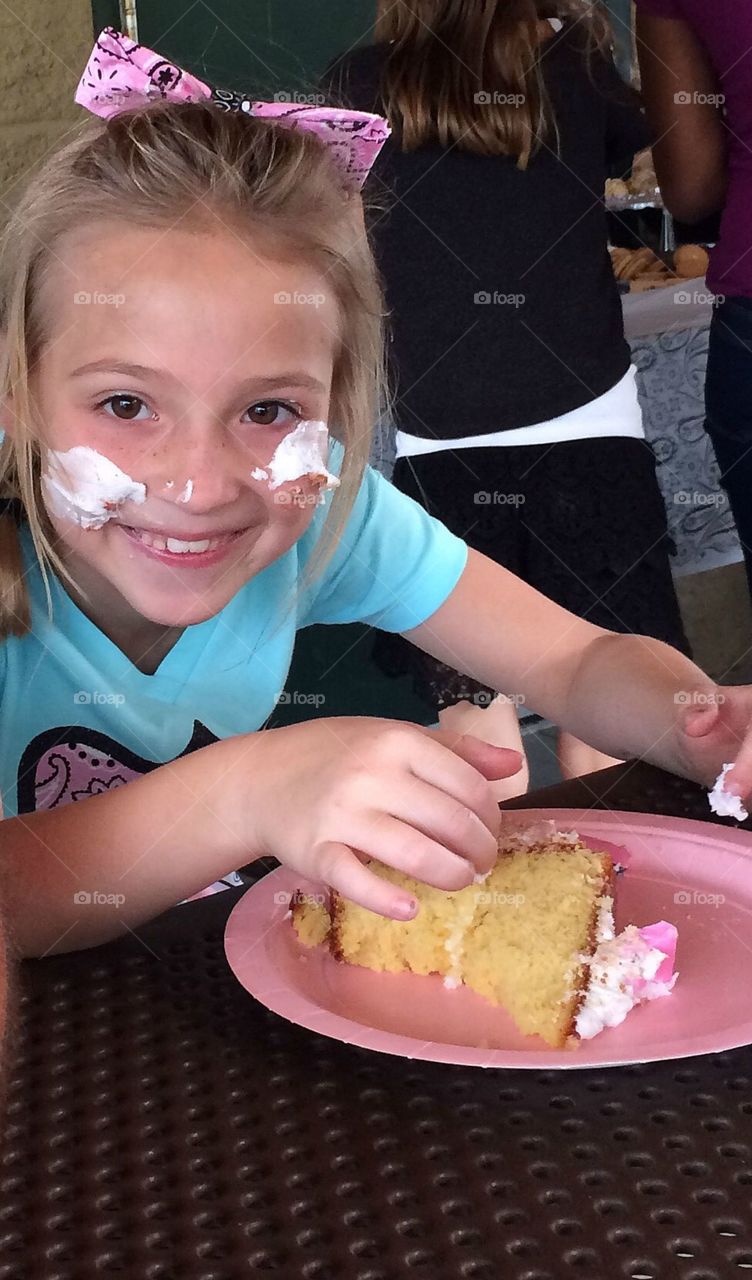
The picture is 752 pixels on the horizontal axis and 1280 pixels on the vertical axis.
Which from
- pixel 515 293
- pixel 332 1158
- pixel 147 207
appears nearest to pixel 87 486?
pixel 147 207

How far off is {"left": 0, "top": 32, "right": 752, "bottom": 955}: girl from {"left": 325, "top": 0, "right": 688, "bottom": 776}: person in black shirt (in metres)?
0.65

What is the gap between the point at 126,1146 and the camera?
474 millimetres

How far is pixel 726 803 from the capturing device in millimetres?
783

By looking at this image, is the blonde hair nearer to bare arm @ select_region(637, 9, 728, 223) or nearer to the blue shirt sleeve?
the blue shirt sleeve

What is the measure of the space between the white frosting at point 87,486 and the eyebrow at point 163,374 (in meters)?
0.06

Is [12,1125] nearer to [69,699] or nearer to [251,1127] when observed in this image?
[251,1127]

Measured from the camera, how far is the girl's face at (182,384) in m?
0.86

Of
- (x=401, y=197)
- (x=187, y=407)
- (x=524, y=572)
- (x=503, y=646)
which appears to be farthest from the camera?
(x=524, y=572)

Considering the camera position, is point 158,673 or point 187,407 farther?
point 158,673

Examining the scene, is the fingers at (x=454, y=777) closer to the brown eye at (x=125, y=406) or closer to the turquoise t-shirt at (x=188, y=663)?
the brown eye at (x=125, y=406)

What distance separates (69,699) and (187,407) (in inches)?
12.2

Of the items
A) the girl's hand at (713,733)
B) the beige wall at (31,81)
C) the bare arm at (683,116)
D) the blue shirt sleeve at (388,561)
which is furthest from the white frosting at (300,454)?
the beige wall at (31,81)

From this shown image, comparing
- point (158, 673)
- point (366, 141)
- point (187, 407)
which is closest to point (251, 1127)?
point (187, 407)

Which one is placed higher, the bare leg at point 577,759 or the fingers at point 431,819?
the fingers at point 431,819
